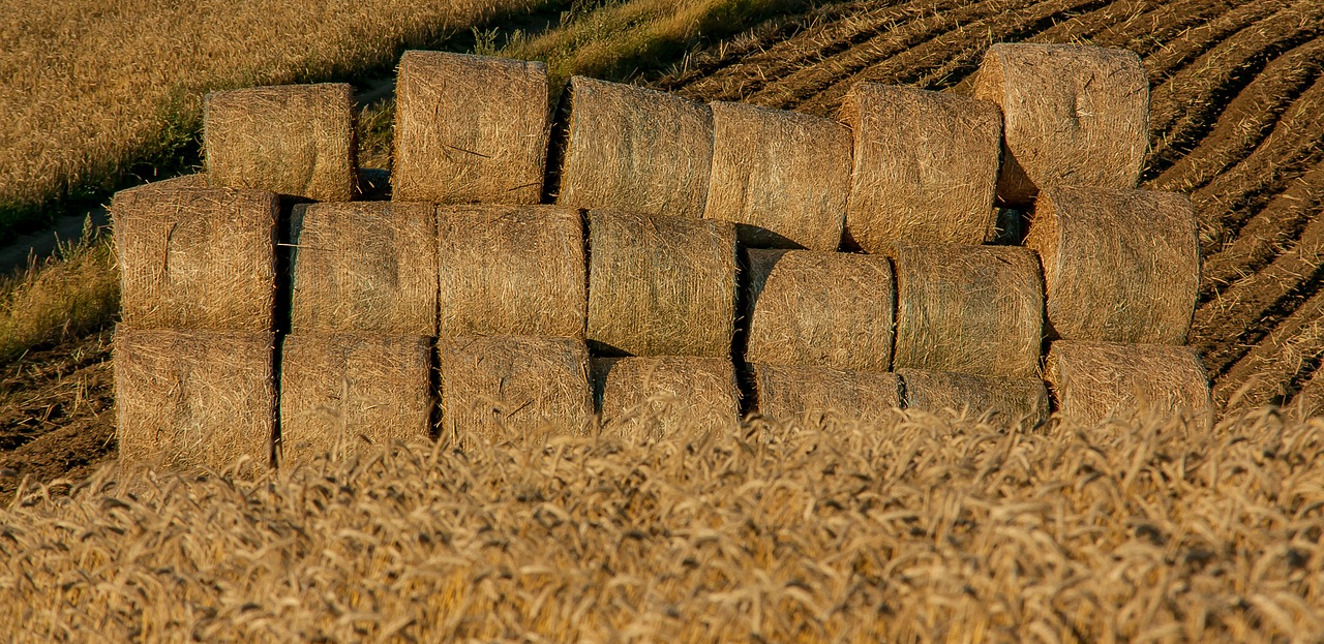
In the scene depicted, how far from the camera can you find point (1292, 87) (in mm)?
11414

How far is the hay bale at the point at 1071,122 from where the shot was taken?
22.0 ft

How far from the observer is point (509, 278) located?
19.9 ft

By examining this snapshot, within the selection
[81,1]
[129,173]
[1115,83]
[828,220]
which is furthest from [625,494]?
[81,1]

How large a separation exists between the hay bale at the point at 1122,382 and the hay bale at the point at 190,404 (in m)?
3.80

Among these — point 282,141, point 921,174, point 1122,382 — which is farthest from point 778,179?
point 282,141

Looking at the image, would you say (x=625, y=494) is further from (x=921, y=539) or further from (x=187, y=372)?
(x=187, y=372)

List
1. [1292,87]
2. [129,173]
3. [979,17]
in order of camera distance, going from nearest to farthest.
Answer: [129,173] → [1292,87] → [979,17]

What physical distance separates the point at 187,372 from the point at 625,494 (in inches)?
116

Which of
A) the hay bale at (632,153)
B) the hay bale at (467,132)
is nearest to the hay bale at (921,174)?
the hay bale at (632,153)

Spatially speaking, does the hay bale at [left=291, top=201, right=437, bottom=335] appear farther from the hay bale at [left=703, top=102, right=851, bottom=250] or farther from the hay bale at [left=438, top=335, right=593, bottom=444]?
the hay bale at [left=703, top=102, right=851, bottom=250]

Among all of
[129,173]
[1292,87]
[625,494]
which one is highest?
[1292,87]

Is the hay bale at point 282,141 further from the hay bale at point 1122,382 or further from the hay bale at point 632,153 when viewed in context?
the hay bale at point 1122,382

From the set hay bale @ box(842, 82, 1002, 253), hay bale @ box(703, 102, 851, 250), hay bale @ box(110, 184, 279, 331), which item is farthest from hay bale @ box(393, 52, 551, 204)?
hay bale @ box(842, 82, 1002, 253)

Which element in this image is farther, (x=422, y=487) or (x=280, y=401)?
(x=280, y=401)
